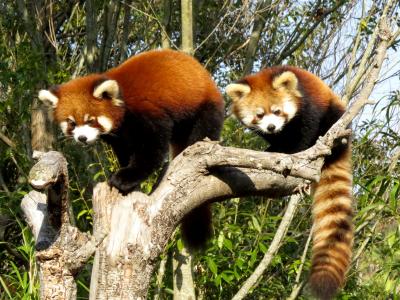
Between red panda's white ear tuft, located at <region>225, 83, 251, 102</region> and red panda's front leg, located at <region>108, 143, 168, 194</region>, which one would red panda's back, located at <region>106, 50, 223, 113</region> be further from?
red panda's white ear tuft, located at <region>225, 83, 251, 102</region>

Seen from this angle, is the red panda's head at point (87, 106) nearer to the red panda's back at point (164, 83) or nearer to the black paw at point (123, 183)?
the red panda's back at point (164, 83)

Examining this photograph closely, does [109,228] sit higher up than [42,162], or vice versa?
[42,162]

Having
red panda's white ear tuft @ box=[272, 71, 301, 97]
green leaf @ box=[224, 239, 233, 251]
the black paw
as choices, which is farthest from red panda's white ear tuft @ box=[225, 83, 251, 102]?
the black paw

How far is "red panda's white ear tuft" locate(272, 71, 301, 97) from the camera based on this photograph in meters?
4.76

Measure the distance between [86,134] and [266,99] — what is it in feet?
5.49

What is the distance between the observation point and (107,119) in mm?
3867

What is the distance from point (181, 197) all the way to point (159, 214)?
6.3 inches

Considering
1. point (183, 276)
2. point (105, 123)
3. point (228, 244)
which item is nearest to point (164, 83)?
point (105, 123)

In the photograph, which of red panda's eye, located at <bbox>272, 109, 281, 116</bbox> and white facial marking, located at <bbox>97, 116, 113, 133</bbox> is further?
red panda's eye, located at <bbox>272, 109, 281, 116</bbox>

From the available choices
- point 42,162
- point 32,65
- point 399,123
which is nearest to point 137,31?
point 32,65

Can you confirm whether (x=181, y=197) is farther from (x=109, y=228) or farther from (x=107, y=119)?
(x=107, y=119)

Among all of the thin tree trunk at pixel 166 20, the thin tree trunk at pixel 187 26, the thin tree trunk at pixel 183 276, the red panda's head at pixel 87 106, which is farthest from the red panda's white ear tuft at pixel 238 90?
the red panda's head at pixel 87 106

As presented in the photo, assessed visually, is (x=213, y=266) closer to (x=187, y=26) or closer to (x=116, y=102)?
(x=116, y=102)

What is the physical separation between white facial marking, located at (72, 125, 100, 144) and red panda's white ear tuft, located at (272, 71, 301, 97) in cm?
152
